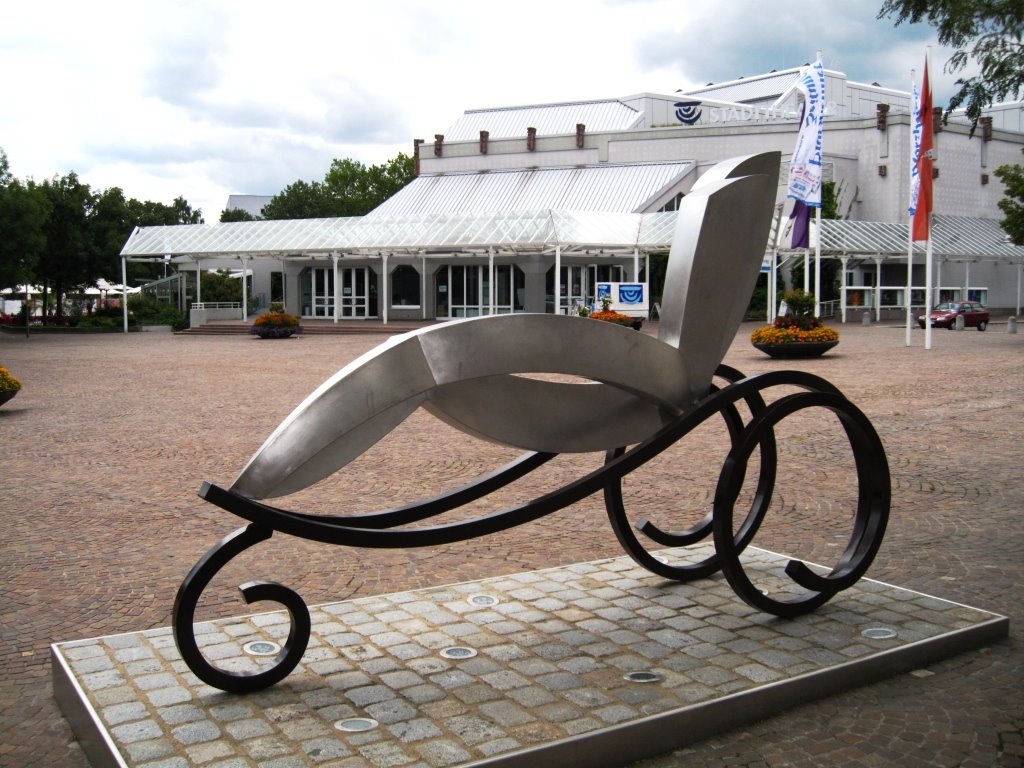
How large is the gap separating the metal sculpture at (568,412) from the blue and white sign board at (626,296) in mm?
29261

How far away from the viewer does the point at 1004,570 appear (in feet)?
22.1

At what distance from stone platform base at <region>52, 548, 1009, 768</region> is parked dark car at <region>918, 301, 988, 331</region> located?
119ft

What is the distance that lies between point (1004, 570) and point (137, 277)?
229 ft

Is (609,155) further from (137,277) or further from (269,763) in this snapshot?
(269,763)

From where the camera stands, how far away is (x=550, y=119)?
6438cm

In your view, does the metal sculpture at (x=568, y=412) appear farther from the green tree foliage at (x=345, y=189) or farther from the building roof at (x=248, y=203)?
the building roof at (x=248, y=203)

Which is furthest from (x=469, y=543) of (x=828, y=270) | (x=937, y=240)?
(x=828, y=270)

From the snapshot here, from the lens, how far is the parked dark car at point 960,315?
39219 millimetres

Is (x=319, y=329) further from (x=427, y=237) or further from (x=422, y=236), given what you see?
(x=427, y=237)

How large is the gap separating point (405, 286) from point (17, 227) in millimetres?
16113

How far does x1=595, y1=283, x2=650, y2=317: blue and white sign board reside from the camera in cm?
3519

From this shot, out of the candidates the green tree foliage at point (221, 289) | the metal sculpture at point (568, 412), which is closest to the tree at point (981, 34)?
the metal sculpture at point (568, 412)

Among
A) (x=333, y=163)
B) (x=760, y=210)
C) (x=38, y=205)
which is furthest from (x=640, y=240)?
(x=333, y=163)

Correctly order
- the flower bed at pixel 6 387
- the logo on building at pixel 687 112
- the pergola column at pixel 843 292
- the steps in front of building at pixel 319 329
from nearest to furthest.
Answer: the flower bed at pixel 6 387 → the steps in front of building at pixel 319 329 → the pergola column at pixel 843 292 → the logo on building at pixel 687 112
